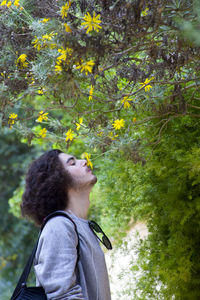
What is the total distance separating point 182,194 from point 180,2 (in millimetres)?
946

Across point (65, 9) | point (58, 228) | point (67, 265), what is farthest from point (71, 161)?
point (65, 9)

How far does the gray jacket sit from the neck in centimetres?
8

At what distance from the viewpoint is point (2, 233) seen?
716 centimetres

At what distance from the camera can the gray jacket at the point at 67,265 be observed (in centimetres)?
115

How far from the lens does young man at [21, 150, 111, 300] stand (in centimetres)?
117

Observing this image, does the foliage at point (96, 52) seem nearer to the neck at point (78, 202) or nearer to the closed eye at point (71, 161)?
the closed eye at point (71, 161)

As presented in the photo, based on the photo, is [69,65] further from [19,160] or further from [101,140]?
[19,160]

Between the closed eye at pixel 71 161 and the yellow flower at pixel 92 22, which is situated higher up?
the yellow flower at pixel 92 22

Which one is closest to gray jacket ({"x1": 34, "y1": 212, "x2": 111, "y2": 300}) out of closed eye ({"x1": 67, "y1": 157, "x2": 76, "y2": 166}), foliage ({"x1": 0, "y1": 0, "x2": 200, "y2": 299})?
closed eye ({"x1": 67, "y1": 157, "x2": 76, "y2": 166})

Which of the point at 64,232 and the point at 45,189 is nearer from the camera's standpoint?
the point at 64,232

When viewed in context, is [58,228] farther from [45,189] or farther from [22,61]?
[22,61]

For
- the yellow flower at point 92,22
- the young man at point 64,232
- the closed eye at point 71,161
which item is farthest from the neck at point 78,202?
the yellow flower at point 92,22

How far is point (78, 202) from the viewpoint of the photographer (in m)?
1.45

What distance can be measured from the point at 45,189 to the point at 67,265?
347 millimetres
